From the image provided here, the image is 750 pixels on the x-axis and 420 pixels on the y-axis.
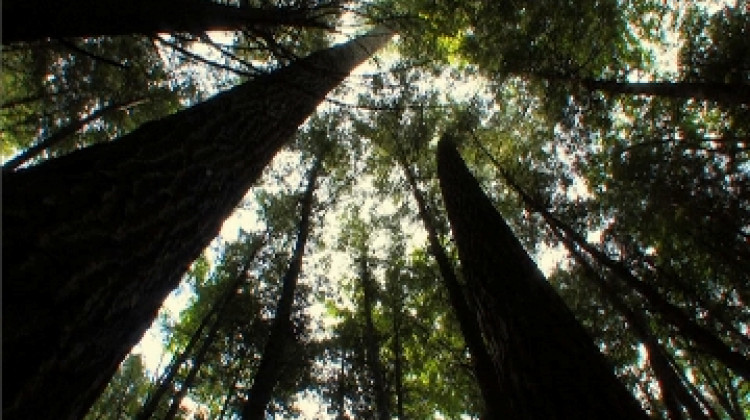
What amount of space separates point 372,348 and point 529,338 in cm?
1325

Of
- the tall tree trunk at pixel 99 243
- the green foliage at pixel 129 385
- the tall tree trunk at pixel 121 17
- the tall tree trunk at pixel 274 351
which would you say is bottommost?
the tall tree trunk at pixel 99 243

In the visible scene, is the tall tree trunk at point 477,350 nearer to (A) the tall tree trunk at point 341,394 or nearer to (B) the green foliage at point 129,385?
(A) the tall tree trunk at point 341,394

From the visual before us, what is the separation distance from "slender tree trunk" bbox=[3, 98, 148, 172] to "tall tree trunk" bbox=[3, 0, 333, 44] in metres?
9.10

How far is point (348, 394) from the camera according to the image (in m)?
16.6

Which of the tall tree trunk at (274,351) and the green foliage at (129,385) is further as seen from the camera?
the green foliage at (129,385)

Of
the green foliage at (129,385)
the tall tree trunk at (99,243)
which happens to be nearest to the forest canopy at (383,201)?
the tall tree trunk at (99,243)

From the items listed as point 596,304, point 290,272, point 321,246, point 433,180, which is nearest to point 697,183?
point 596,304

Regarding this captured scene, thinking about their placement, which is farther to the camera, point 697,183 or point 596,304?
point 596,304

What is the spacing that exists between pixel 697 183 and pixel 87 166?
11142 mm

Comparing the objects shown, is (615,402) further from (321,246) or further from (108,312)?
(321,246)

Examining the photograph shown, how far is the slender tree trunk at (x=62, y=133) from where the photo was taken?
9.62 meters

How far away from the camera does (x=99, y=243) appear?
1.61 m

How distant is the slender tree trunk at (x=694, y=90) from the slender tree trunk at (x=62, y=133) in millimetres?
10909

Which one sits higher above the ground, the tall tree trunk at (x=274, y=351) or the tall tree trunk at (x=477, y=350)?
the tall tree trunk at (x=274, y=351)
